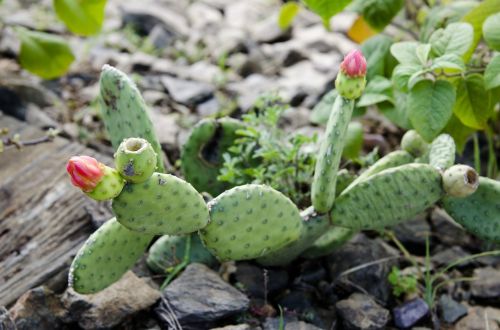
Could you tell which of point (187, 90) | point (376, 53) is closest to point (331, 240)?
point (376, 53)

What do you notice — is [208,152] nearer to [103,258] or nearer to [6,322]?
[103,258]

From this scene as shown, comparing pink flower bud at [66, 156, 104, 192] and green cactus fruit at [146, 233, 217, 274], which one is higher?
pink flower bud at [66, 156, 104, 192]

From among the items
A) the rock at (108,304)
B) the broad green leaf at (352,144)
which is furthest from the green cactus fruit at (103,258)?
the broad green leaf at (352,144)

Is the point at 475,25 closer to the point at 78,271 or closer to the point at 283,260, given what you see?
the point at 283,260

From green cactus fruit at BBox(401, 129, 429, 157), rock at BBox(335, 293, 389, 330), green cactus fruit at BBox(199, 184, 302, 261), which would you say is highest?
green cactus fruit at BBox(401, 129, 429, 157)

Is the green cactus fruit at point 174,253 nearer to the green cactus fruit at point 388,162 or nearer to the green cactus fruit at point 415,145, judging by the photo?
the green cactus fruit at point 388,162

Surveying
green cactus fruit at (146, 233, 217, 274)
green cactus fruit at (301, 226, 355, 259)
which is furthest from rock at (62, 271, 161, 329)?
green cactus fruit at (301, 226, 355, 259)

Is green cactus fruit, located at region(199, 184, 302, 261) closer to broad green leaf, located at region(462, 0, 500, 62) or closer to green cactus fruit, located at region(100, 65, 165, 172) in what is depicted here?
green cactus fruit, located at region(100, 65, 165, 172)
